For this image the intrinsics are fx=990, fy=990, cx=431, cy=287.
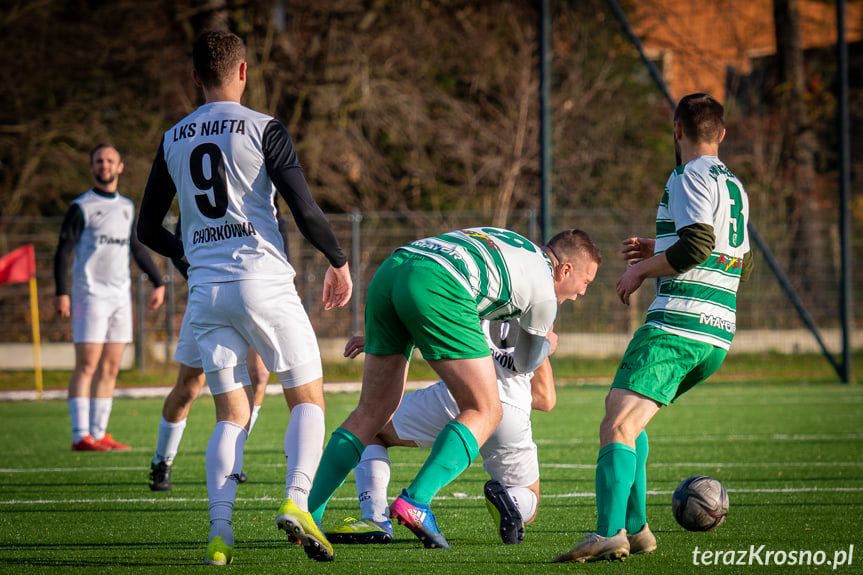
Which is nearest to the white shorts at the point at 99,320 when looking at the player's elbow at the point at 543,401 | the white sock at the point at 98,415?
the white sock at the point at 98,415

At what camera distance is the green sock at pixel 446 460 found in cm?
397

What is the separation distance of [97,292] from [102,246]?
43 centimetres

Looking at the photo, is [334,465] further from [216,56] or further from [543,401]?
[216,56]

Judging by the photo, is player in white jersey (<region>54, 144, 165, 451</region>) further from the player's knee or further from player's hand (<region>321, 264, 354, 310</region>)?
the player's knee

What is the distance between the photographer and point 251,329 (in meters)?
4.13

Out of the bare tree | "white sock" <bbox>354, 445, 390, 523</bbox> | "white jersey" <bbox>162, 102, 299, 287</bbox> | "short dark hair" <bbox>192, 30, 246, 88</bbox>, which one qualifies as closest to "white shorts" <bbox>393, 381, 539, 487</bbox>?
"white sock" <bbox>354, 445, 390, 523</bbox>

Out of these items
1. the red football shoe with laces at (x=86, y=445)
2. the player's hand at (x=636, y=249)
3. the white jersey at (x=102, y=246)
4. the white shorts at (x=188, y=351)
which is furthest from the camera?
the white jersey at (x=102, y=246)

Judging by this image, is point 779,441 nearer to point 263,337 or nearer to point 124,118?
point 263,337

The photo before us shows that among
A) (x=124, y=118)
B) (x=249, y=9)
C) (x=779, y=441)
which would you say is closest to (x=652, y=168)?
(x=249, y=9)

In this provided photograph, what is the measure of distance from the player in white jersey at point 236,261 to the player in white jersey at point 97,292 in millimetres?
4575

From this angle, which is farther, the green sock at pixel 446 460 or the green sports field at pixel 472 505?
the green sports field at pixel 472 505

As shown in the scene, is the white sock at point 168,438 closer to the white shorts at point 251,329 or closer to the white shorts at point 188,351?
the white shorts at point 188,351

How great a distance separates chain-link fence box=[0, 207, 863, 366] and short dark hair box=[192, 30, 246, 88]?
11.8 metres

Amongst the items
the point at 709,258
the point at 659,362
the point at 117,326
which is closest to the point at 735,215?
the point at 709,258
